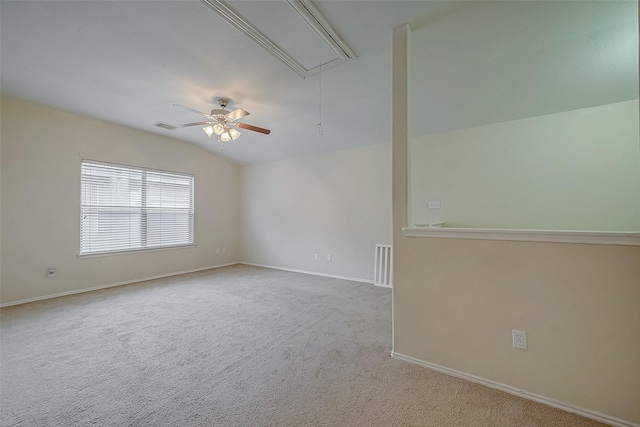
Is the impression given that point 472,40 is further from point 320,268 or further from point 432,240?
point 320,268

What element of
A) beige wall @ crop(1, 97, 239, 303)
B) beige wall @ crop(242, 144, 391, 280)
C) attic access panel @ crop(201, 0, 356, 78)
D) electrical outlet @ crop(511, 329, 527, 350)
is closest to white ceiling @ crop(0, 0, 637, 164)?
Answer: attic access panel @ crop(201, 0, 356, 78)

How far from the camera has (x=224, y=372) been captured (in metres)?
1.95

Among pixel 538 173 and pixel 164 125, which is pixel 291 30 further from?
pixel 538 173

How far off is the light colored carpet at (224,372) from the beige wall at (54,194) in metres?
0.54

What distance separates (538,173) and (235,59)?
13.0 ft

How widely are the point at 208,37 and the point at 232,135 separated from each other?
1198 millimetres

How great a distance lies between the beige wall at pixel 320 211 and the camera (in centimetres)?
452

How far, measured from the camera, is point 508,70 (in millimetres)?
2562

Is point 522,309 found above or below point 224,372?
above

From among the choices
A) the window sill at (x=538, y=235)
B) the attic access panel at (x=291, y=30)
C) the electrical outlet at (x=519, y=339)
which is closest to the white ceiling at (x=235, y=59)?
the attic access panel at (x=291, y=30)

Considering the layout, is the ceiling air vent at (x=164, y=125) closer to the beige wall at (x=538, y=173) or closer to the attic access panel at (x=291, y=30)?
the attic access panel at (x=291, y=30)

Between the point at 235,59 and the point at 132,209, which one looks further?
the point at 132,209

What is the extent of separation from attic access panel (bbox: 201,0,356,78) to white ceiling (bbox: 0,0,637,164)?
15 millimetres

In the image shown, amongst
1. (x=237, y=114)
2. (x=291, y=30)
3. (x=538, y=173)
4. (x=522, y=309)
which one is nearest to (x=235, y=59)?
(x=237, y=114)
